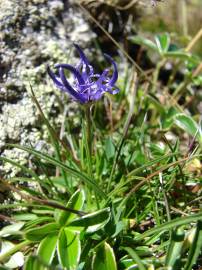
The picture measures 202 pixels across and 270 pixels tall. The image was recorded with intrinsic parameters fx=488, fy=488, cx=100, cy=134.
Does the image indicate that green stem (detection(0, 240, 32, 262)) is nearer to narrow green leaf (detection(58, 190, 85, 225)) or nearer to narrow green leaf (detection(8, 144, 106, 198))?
narrow green leaf (detection(58, 190, 85, 225))

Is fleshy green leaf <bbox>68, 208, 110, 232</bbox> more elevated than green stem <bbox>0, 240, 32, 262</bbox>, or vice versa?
fleshy green leaf <bbox>68, 208, 110, 232</bbox>

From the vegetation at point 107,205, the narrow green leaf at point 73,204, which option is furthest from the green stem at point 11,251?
the narrow green leaf at point 73,204

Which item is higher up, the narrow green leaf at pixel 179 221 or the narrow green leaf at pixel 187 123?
the narrow green leaf at pixel 179 221

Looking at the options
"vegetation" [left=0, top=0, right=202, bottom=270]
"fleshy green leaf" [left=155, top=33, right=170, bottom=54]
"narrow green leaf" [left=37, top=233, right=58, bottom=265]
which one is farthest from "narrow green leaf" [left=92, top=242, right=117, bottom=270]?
"fleshy green leaf" [left=155, top=33, right=170, bottom=54]

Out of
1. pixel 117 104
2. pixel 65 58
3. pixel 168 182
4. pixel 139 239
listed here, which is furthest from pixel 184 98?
pixel 139 239

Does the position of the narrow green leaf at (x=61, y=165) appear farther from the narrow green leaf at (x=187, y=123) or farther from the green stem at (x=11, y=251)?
the narrow green leaf at (x=187, y=123)

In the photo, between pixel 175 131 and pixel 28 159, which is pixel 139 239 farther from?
pixel 175 131
